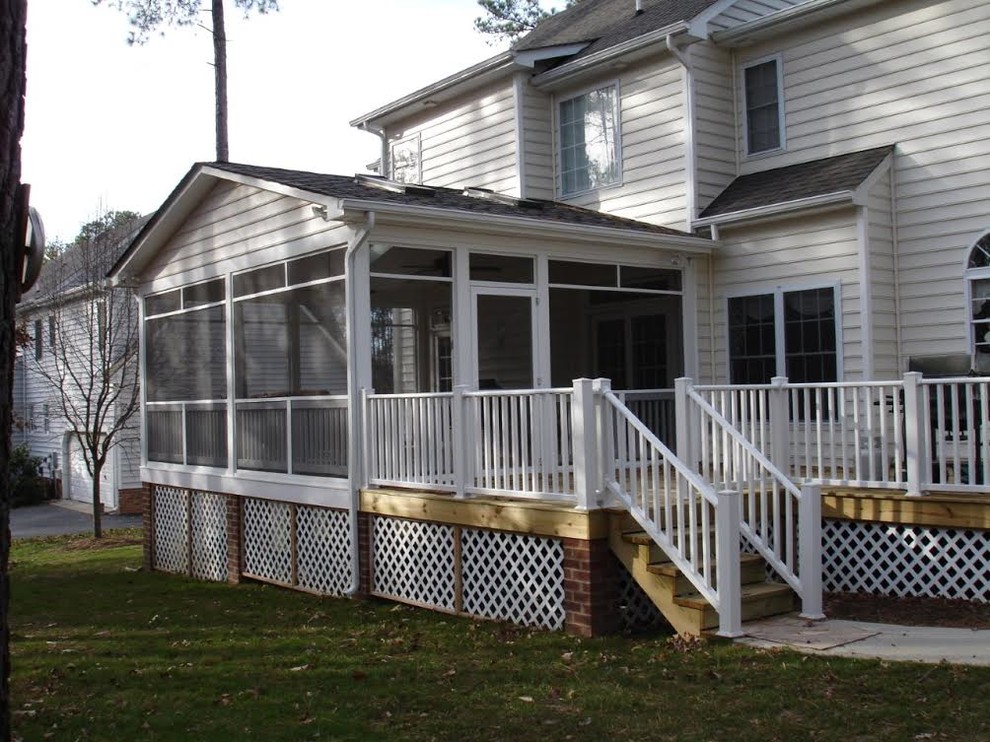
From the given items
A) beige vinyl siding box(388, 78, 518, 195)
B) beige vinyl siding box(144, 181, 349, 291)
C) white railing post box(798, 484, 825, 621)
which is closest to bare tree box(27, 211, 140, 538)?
beige vinyl siding box(144, 181, 349, 291)

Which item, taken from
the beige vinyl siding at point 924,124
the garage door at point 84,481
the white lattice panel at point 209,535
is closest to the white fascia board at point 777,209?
the beige vinyl siding at point 924,124

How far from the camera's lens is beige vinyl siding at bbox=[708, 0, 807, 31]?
43.0 feet

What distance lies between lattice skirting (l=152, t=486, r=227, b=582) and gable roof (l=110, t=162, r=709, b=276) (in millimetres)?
3492

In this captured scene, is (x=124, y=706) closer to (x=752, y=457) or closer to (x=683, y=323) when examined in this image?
(x=752, y=457)

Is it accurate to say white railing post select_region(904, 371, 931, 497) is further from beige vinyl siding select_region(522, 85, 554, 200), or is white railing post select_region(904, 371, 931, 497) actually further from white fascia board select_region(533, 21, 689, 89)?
beige vinyl siding select_region(522, 85, 554, 200)

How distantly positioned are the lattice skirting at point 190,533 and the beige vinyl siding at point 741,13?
8532 millimetres

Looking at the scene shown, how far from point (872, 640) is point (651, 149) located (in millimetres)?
8116

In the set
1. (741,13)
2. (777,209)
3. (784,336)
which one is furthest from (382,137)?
(784,336)

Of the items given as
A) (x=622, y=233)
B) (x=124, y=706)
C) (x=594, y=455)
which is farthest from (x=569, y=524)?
(x=622, y=233)

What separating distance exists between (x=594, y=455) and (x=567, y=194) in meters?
7.60

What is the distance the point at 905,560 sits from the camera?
8336 millimetres

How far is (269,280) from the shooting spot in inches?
459

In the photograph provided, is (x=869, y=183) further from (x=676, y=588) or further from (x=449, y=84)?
(x=449, y=84)

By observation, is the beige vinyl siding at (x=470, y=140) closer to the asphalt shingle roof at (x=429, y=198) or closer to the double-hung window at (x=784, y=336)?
the asphalt shingle roof at (x=429, y=198)
